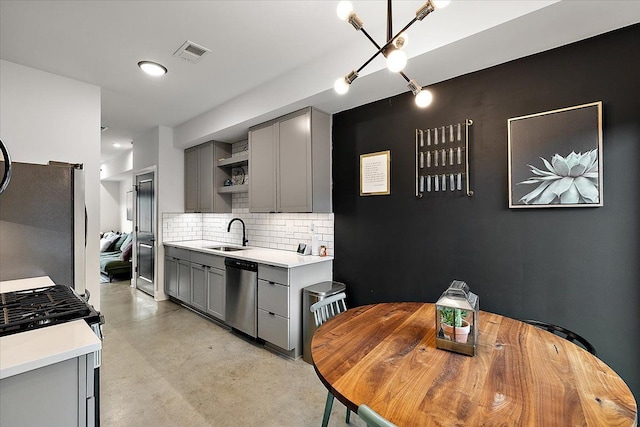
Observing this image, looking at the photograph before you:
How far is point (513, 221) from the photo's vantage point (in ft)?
6.91

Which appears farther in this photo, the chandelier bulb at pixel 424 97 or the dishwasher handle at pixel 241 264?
the dishwasher handle at pixel 241 264

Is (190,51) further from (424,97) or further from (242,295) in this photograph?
(242,295)

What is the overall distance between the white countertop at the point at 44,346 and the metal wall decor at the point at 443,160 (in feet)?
7.66

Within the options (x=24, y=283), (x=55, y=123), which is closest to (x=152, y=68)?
(x=55, y=123)

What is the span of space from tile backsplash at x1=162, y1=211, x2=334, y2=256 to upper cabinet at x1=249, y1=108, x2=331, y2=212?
0.35 m

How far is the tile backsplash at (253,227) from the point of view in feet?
11.1

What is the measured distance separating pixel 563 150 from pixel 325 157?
1.96 m

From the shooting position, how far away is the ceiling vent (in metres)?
2.44

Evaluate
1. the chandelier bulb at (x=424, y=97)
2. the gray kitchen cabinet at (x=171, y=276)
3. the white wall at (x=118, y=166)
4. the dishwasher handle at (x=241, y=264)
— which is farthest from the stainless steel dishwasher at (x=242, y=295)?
the white wall at (x=118, y=166)

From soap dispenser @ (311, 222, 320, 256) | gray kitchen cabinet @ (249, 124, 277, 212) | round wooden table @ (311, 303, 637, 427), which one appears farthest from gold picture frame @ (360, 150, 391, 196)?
round wooden table @ (311, 303, 637, 427)

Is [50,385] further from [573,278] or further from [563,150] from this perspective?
[563,150]

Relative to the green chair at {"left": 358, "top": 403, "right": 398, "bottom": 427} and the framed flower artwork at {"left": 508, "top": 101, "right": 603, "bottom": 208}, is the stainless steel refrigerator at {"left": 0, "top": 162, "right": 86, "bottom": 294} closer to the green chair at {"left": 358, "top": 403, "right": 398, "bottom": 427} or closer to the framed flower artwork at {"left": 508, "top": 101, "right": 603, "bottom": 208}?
the green chair at {"left": 358, "top": 403, "right": 398, "bottom": 427}

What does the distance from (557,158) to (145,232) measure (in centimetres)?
559

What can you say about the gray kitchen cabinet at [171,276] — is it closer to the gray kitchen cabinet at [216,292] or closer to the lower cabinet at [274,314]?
the gray kitchen cabinet at [216,292]
